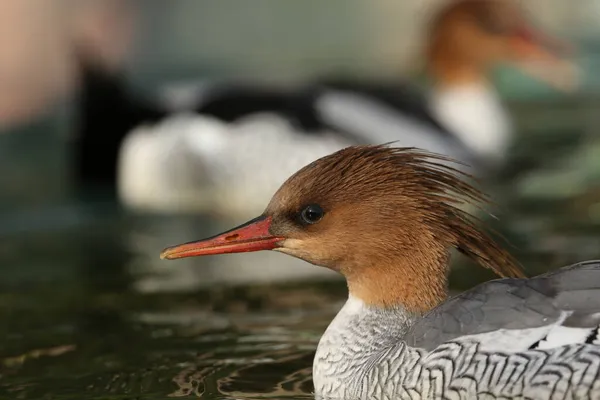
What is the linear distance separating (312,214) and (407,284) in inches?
19.8

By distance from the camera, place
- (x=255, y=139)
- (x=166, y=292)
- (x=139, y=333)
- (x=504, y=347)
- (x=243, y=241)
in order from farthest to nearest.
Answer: (x=255, y=139) → (x=166, y=292) → (x=139, y=333) → (x=243, y=241) → (x=504, y=347)

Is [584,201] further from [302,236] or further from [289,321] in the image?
[302,236]

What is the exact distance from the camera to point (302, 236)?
5.67 metres

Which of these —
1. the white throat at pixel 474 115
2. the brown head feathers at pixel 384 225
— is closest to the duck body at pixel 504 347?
the brown head feathers at pixel 384 225

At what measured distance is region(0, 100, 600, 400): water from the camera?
6.11 m

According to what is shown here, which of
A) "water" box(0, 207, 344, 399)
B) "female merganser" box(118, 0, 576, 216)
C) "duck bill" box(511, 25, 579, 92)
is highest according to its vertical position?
"duck bill" box(511, 25, 579, 92)

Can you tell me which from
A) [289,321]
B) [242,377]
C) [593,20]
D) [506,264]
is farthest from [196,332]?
[593,20]

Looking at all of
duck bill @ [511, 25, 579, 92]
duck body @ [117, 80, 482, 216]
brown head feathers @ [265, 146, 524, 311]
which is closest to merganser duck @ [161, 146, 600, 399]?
brown head feathers @ [265, 146, 524, 311]

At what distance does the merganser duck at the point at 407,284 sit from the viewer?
4941 millimetres

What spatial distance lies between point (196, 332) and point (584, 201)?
4.25 m

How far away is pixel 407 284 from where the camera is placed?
18.1ft

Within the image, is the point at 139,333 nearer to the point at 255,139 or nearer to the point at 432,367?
the point at 432,367

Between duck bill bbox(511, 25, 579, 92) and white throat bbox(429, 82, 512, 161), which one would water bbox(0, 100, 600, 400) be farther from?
duck bill bbox(511, 25, 579, 92)

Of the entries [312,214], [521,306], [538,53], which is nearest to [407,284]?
[312,214]
